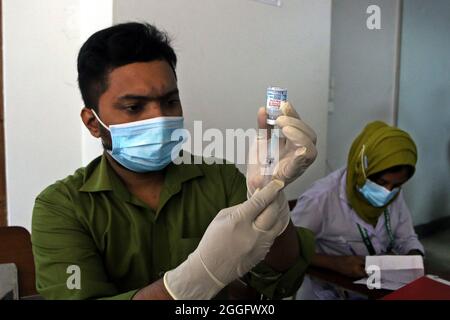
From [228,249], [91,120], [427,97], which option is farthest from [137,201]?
[427,97]

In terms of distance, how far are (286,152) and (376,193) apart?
0.85 meters

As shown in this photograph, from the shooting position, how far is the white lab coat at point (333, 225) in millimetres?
1675

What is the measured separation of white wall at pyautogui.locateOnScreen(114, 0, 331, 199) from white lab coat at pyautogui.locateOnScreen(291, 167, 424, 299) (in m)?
0.41

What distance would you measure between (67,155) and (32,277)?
0.63 metres

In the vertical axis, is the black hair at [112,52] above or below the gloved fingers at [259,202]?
above

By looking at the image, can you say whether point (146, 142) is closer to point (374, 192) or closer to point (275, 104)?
point (275, 104)

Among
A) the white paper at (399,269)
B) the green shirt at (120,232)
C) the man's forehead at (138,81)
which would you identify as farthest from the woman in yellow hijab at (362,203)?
the man's forehead at (138,81)

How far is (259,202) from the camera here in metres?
0.86

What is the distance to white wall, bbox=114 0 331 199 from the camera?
1.56 meters

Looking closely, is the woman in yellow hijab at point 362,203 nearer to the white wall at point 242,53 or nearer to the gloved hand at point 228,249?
the white wall at point 242,53

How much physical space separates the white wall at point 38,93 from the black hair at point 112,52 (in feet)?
1.78

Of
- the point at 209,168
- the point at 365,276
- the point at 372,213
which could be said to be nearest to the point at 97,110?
the point at 209,168

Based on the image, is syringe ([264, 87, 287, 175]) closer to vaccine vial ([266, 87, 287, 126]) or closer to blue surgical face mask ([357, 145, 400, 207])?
vaccine vial ([266, 87, 287, 126])

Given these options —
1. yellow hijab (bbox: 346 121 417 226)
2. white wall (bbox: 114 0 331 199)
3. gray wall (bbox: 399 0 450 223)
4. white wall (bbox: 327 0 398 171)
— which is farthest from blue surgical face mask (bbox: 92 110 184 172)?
gray wall (bbox: 399 0 450 223)
